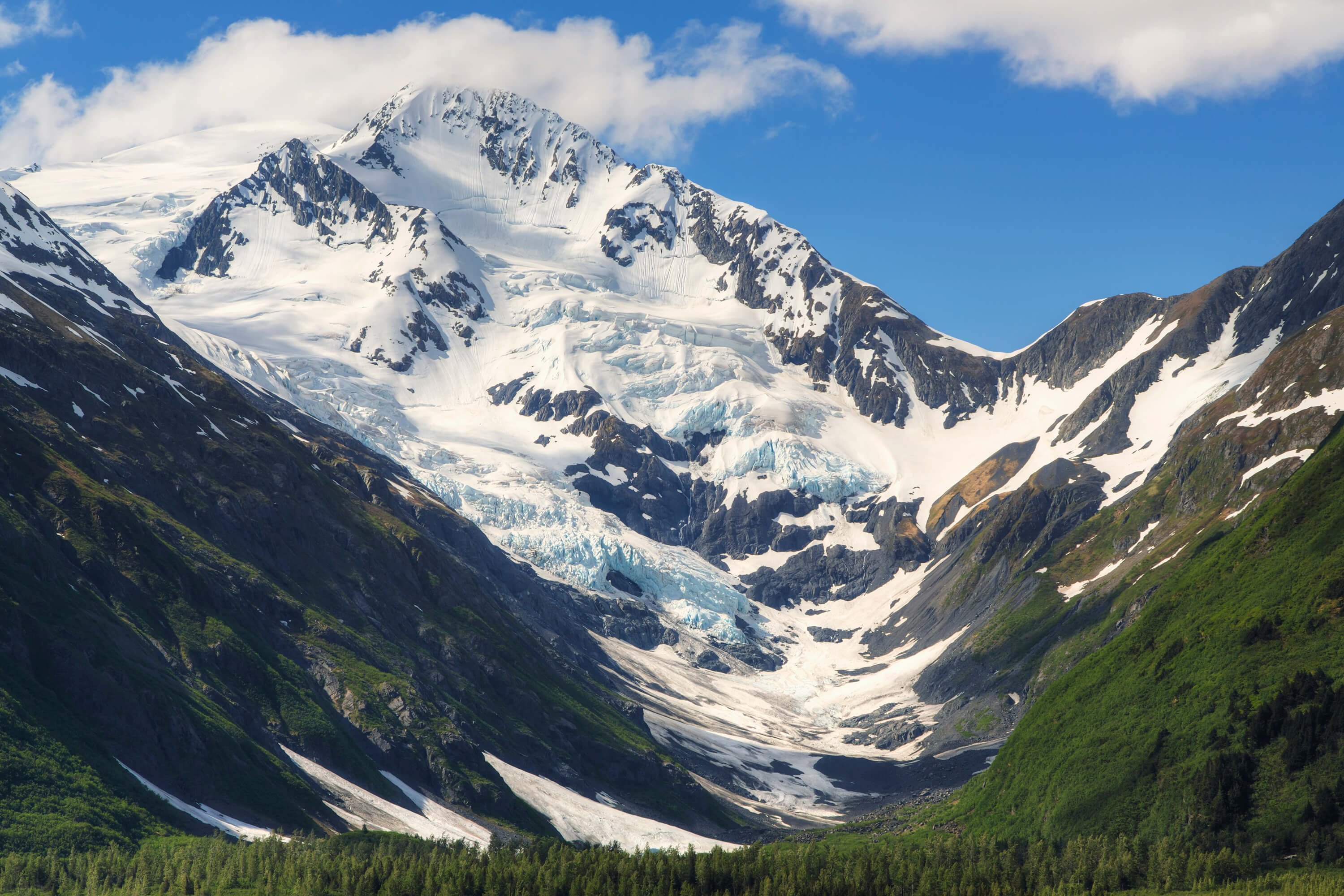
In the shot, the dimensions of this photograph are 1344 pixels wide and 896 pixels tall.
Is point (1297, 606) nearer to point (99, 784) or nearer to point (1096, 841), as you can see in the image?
point (1096, 841)

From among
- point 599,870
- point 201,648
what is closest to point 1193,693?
point 599,870

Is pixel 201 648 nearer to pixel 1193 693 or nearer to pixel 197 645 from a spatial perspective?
pixel 197 645

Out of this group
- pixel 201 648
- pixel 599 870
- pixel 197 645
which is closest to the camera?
pixel 599 870

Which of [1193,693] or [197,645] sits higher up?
[1193,693]

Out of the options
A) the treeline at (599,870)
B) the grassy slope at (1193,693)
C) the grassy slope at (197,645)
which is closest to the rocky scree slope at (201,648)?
the grassy slope at (197,645)

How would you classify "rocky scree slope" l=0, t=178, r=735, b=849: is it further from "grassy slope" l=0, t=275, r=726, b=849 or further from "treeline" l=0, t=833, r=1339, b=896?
"treeline" l=0, t=833, r=1339, b=896

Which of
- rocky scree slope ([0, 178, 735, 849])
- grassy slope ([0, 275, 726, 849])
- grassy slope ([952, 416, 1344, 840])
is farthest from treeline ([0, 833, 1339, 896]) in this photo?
grassy slope ([0, 275, 726, 849])

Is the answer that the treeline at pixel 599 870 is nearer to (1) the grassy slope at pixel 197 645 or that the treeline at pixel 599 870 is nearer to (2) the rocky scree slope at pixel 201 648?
(2) the rocky scree slope at pixel 201 648
